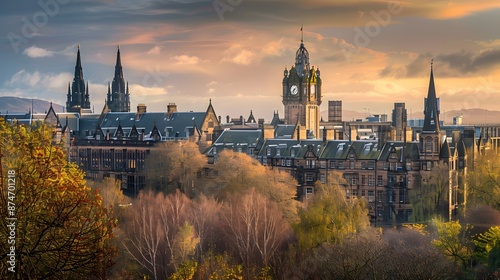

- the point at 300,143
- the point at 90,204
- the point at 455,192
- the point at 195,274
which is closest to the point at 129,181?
the point at 300,143

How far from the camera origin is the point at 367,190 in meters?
84.8

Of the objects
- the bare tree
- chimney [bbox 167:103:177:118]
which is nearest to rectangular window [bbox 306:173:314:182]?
chimney [bbox 167:103:177:118]

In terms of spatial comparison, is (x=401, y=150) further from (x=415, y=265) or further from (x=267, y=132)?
(x=415, y=265)

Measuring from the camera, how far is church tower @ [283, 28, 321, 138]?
432 feet

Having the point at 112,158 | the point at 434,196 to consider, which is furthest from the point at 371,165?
the point at 112,158

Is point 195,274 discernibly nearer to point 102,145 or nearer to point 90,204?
point 90,204

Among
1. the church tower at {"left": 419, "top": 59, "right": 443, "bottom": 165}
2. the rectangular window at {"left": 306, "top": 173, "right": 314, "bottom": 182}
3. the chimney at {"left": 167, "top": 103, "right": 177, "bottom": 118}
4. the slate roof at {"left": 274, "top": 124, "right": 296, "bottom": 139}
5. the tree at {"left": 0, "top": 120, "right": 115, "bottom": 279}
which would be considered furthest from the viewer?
the chimney at {"left": 167, "top": 103, "right": 177, "bottom": 118}

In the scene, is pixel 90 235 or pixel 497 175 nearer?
pixel 90 235

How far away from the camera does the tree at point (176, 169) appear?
84.9 meters

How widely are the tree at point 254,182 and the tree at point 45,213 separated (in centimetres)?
4276

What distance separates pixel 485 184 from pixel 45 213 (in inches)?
2340

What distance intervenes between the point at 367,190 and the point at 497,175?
47.2 feet

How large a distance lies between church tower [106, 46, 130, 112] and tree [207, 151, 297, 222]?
63.7 m

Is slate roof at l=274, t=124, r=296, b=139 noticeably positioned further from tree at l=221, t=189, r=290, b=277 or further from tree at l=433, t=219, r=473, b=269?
tree at l=433, t=219, r=473, b=269
